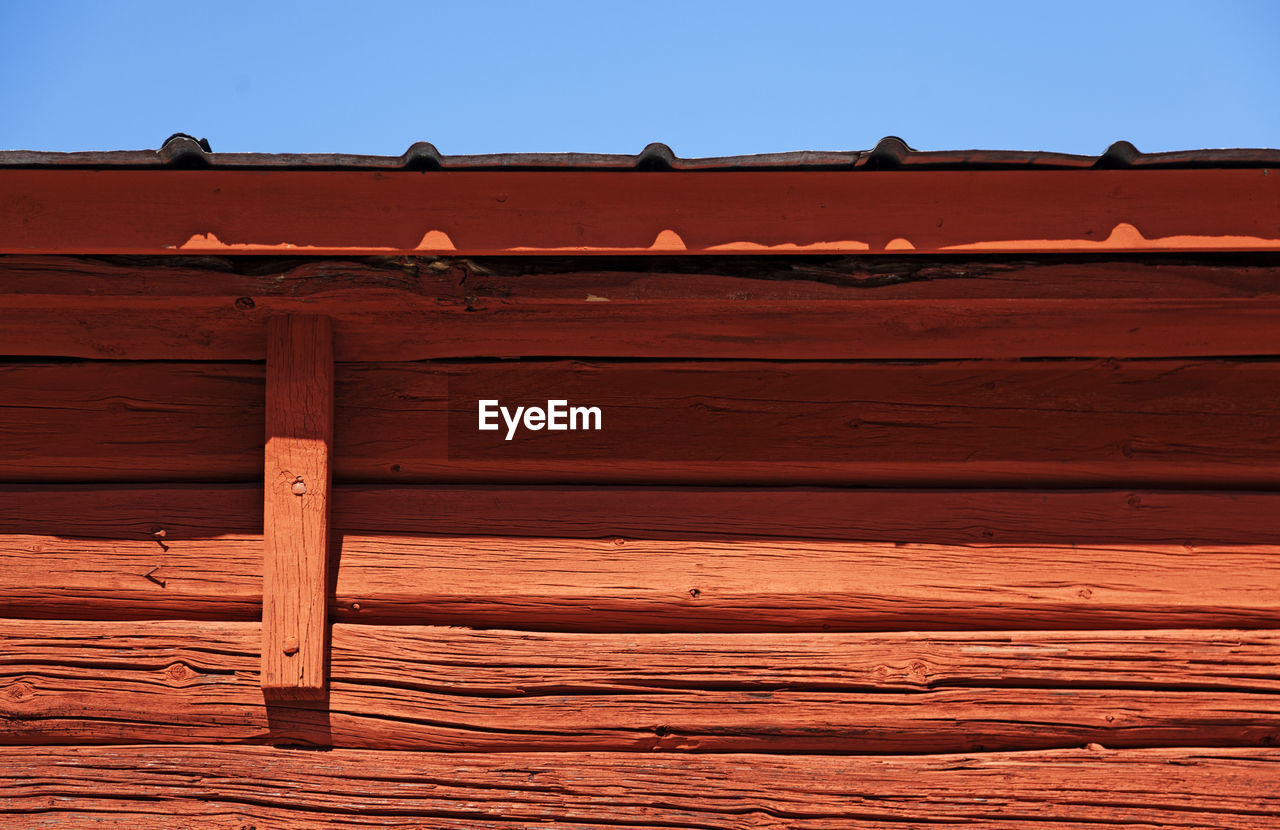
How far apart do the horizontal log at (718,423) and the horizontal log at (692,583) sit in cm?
19

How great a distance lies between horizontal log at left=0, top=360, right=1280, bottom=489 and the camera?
2211 millimetres

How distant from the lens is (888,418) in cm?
223

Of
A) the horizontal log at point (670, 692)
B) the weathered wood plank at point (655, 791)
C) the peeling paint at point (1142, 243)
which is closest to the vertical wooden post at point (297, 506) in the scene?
the horizontal log at point (670, 692)

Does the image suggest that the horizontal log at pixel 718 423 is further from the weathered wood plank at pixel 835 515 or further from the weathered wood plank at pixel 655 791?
the weathered wood plank at pixel 655 791

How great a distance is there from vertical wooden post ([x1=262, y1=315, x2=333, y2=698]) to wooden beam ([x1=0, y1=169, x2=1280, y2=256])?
0.30 metres

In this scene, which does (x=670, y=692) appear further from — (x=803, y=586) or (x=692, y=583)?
(x=803, y=586)

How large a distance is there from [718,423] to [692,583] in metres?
0.43

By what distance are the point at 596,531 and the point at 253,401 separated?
39.0 inches

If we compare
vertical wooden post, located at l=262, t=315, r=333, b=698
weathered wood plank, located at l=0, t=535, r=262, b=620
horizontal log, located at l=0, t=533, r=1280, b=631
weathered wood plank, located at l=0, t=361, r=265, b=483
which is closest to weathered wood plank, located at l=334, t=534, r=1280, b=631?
horizontal log, located at l=0, t=533, r=1280, b=631

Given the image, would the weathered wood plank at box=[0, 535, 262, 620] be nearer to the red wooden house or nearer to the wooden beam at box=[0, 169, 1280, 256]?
the red wooden house

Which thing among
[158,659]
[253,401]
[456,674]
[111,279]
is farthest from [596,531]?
[111,279]

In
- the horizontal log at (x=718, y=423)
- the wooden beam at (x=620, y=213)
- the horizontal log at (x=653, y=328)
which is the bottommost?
the horizontal log at (x=718, y=423)

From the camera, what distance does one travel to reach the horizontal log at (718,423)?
2.21 meters

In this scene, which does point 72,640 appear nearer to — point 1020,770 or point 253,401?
point 253,401
